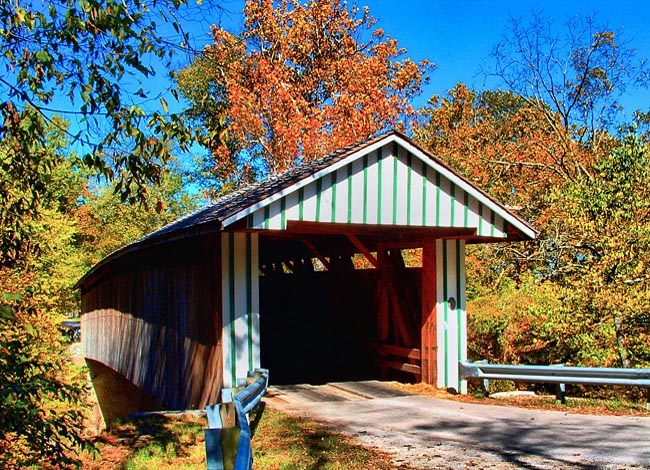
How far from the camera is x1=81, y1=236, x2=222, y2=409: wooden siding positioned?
33.1 ft

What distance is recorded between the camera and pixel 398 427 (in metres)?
8.05

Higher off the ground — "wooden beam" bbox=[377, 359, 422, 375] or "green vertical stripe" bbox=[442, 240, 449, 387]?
"green vertical stripe" bbox=[442, 240, 449, 387]

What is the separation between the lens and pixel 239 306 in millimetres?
9406

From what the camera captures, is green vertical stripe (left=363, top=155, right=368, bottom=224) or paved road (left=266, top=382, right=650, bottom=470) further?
green vertical stripe (left=363, top=155, right=368, bottom=224)

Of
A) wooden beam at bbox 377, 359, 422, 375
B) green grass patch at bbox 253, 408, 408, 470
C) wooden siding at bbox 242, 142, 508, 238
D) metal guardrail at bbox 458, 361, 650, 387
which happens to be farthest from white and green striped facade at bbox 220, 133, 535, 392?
wooden beam at bbox 377, 359, 422, 375

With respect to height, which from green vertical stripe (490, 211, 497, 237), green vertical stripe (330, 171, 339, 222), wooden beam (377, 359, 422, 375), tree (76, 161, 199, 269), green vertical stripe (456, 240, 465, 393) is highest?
tree (76, 161, 199, 269)

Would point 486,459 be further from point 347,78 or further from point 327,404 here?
point 347,78

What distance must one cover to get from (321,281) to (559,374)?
21.5ft

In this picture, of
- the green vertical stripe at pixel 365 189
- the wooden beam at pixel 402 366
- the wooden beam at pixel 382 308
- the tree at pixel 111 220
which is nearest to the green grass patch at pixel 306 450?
the green vertical stripe at pixel 365 189

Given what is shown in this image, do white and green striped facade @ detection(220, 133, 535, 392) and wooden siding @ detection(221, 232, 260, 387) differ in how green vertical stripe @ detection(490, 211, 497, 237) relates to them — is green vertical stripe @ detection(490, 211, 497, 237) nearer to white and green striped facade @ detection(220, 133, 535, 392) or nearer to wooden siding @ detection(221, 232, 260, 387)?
white and green striped facade @ detection(220, 133, 535, 392)

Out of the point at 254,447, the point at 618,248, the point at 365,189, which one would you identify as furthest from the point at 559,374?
the point at 254,447

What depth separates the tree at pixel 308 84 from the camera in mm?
26531

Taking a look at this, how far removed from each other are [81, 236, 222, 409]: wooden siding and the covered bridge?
4cm

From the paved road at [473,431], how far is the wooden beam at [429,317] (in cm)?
69
